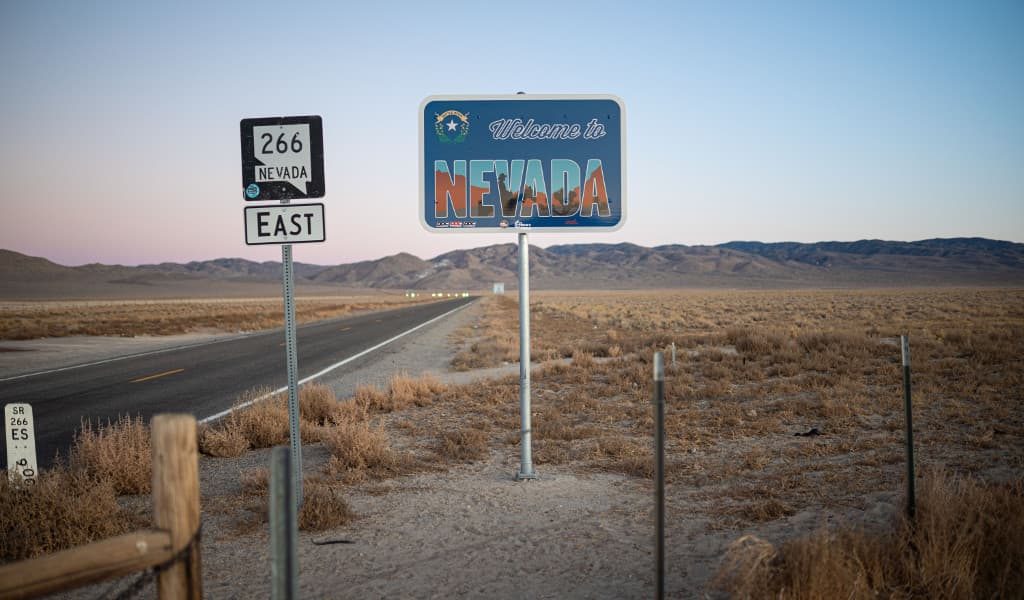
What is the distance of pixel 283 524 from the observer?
2174 mm

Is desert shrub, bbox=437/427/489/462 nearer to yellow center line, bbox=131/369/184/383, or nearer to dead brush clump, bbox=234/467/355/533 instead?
dead brush clump, bbox=234/467/355/533

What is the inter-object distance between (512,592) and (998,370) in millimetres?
12389

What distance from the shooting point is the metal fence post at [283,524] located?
215cm

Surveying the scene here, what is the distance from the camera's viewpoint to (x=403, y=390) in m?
10.7

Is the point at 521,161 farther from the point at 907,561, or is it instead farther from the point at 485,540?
the point at 907,561

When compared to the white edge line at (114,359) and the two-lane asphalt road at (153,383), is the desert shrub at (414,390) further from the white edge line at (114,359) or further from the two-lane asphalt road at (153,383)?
the white edge line at (114,359)

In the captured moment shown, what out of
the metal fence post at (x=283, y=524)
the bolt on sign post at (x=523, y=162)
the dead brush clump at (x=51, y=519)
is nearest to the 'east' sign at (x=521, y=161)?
the bolt on sign post at (x=523, y=162)

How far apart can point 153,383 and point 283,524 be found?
43.4 ft

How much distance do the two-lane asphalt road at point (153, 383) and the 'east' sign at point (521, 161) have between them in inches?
215

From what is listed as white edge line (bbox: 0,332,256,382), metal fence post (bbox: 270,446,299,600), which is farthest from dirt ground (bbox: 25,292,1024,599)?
white edge line (bbox: 0,332,256,382)

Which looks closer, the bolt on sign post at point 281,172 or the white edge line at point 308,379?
the bolt on sign post at point 281,172

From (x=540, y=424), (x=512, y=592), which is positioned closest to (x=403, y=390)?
(x=540, y=424)

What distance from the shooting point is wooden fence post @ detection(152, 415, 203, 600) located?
7.41ft

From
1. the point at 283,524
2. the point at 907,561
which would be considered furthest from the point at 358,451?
the point at 907,561
